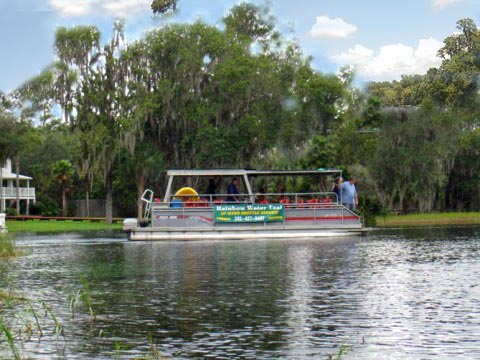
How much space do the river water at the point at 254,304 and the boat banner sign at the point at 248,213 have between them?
770 centimetres

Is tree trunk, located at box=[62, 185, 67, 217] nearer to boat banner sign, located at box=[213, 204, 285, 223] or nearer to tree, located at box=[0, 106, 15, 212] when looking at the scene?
tree, located at box=[0, 106, 15, 212]

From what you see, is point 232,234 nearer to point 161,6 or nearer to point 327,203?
point 327,203

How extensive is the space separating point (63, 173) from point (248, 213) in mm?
41288

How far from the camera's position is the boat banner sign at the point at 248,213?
3759 cm

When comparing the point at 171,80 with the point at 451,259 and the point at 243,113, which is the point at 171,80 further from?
the point at 451,259

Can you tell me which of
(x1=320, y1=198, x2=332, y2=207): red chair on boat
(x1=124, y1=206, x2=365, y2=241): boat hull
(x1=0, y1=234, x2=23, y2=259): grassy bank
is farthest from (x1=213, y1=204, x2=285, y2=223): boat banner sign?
(x1=0, y1=234, x2=23, y2=259): grassy bank

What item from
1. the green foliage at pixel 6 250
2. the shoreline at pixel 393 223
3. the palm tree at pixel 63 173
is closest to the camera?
the green foliage at pixel 6 250

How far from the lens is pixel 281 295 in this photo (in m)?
18.2

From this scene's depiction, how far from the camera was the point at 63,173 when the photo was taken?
7662 cm

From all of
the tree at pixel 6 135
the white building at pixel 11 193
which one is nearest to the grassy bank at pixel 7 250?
the tree at pixel 6 135

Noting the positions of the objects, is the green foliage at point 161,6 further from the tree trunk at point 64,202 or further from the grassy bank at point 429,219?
the grassy bank at point 429,219

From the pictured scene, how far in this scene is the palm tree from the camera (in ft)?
250

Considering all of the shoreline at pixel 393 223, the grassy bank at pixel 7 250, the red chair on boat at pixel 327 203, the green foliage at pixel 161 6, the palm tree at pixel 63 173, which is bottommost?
the grassy bank at pixel 7 250

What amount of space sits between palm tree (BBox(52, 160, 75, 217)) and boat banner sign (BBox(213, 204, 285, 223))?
40.3 m
